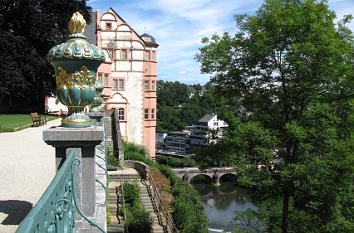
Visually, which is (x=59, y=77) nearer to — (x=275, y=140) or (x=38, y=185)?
(x=38, y=185)

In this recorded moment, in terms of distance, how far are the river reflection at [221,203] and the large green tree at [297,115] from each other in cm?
2845

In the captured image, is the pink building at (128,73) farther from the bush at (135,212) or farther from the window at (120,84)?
the bush at (135,212)

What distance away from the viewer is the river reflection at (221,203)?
4647cm

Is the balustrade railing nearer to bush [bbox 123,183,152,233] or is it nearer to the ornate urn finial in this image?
the ornate urn finial

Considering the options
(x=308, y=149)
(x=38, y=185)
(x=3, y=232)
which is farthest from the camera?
(x=308, y=149)

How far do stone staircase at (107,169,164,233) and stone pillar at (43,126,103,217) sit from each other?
893cm

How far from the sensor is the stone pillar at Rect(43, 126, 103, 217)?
4098 mm

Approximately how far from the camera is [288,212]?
14.0 metres

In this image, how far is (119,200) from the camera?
58.0 feet

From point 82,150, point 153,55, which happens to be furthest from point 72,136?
point 153,55

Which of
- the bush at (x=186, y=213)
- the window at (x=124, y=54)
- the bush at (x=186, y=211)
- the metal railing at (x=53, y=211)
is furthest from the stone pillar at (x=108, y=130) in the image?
the metal railing at (x=53, y=211)

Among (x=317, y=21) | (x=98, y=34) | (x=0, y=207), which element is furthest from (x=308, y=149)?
(x=98, y=34)

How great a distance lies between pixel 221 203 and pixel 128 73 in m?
27.3

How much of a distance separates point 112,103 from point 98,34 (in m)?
6.02
